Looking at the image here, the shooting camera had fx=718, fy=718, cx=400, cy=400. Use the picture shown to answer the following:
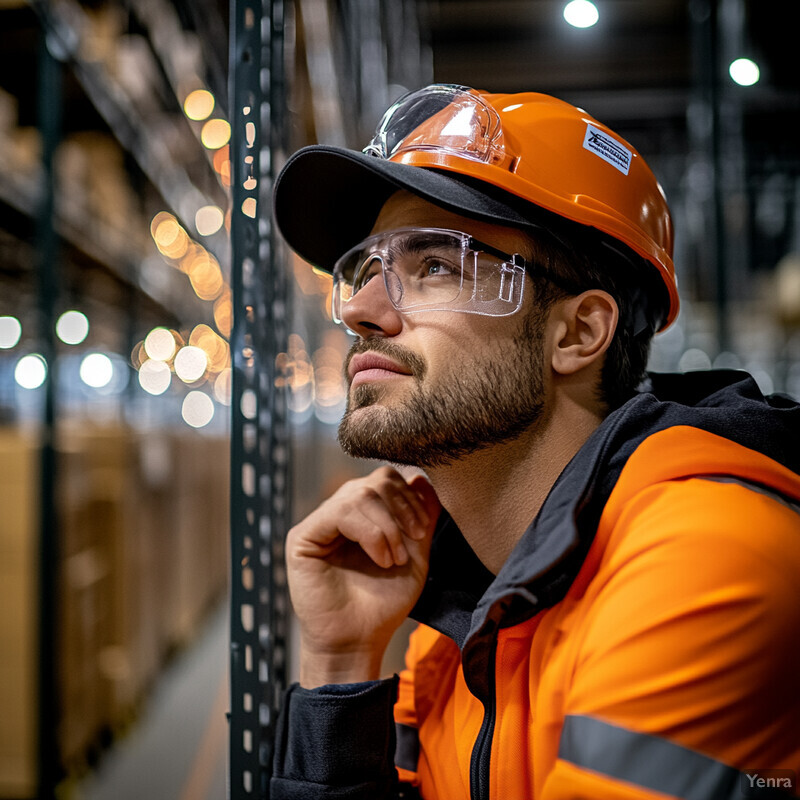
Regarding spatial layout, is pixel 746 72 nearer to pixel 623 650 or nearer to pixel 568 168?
pixel 568 168

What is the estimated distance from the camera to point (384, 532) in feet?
4.71

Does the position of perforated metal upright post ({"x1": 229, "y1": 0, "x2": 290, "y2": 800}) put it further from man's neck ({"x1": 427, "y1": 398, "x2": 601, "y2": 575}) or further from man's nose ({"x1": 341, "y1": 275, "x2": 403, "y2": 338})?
man's neck ({"x1": 427, "y1": 398, "x2": 601, "y2": 575})

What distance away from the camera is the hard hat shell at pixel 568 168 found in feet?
4.30

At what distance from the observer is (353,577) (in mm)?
1499

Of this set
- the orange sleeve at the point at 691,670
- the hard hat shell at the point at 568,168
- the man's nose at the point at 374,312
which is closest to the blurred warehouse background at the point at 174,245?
the man's nose at the point at 374,312

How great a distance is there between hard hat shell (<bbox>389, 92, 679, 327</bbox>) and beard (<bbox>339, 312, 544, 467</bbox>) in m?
0.24

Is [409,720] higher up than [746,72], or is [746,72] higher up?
[746,72]

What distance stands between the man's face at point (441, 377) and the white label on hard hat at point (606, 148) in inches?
8.6

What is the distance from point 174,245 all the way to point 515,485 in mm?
7212

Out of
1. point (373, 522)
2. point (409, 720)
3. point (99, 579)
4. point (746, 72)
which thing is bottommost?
point (99, 579)

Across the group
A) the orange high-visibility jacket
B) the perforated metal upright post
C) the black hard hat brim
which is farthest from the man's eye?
the orange high-visibility jacket

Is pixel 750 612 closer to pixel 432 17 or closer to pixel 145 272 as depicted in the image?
pixel 432 17

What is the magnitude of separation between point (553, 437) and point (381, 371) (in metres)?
0.38

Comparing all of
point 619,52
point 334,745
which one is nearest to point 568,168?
point 334,745
